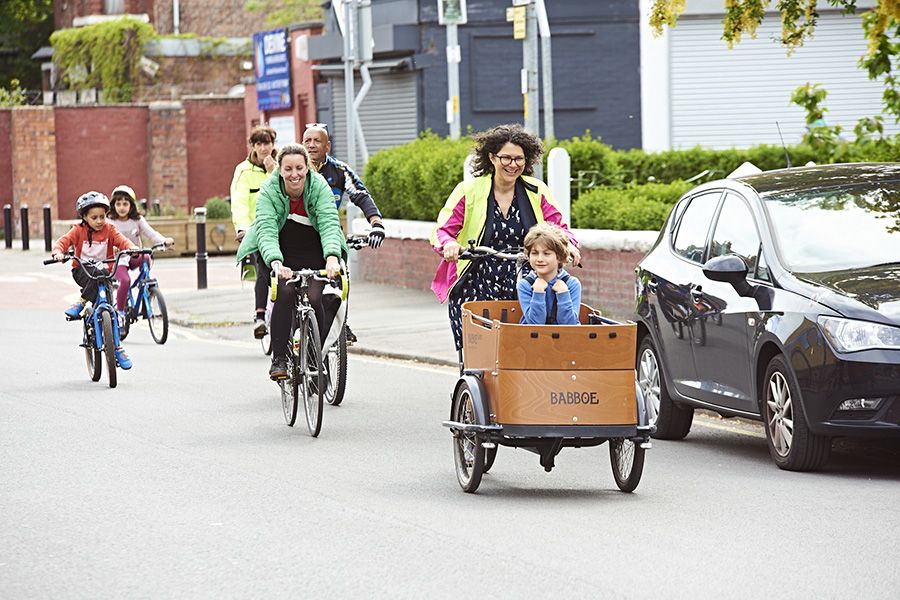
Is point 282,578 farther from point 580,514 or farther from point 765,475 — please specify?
point 765,475

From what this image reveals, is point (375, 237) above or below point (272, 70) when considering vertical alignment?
below

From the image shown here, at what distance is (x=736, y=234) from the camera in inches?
399

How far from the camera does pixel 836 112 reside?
3234 cm

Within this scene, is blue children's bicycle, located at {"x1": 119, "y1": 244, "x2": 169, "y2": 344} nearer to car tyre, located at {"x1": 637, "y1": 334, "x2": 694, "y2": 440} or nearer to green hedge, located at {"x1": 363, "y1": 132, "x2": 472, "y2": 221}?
green hedge, located at {"x1": 363, "y1": 132, "x2": 472, "y2": 221}

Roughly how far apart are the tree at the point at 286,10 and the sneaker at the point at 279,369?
40.8 m

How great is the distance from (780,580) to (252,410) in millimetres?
6300

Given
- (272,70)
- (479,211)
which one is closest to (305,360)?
(479,211)

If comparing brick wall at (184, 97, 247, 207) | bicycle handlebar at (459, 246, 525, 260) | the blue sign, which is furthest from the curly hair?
brick wall at (184, 97, 247, 207)

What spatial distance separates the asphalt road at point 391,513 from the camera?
6566mm

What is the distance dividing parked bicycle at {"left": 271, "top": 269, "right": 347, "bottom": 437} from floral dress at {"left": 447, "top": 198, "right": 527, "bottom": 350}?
1149 millimetres

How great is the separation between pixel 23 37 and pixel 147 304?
1829 inches

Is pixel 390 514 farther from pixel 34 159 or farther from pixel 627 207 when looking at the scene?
pixel 34 159

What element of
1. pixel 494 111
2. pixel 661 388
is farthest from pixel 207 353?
pixel 494 111

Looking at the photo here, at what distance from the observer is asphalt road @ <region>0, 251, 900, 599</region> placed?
657cm
